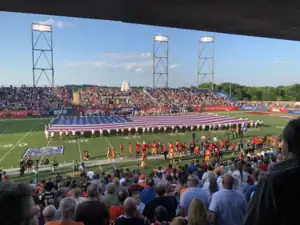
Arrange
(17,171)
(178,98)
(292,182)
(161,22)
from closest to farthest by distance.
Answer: (292,182) < (161,22) < (17,171) < (178,98)

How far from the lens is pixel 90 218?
3.68 metres

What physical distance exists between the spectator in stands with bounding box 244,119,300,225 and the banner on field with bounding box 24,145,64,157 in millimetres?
20911

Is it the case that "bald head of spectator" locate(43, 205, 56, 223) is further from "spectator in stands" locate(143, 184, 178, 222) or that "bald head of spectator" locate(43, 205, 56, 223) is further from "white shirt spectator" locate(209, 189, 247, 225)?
"white shirt spectator" locate(209, 189, 247, 225)

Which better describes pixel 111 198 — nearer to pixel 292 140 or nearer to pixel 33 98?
pixel 292 140

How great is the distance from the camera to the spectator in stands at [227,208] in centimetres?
397

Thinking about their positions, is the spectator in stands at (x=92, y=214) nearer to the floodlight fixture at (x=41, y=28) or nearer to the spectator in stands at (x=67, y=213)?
the spectator in stands at (x=67, y=213)

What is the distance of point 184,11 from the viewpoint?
304cm

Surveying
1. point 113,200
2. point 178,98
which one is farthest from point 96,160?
point 178,98

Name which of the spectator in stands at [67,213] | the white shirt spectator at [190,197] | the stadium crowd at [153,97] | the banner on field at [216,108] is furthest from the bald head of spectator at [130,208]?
the banner on field at [216,108]

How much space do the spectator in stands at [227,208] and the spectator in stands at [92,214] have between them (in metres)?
1.45

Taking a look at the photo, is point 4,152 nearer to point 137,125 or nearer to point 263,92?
point 137,125

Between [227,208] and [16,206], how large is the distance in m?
3.10

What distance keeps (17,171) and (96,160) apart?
4827mm

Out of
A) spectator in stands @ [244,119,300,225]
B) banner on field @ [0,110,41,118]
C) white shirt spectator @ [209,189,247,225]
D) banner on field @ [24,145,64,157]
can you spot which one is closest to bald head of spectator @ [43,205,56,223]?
white shirt spectator @ [209,189,247,225]
